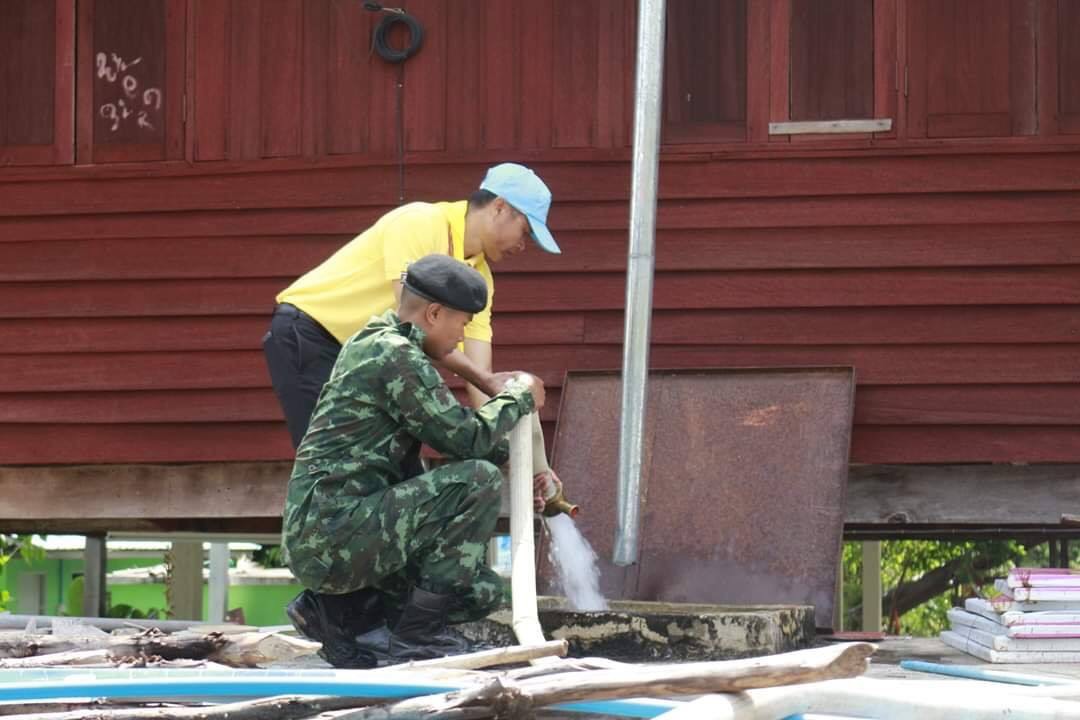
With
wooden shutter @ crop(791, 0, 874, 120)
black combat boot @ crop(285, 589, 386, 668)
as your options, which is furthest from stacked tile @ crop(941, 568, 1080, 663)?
wooden shutter @ crop(791, 0, 874, 120)

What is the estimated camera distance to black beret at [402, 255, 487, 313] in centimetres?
395

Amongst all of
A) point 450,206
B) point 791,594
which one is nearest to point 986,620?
point 791,594

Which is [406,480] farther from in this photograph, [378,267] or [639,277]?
[639,277]

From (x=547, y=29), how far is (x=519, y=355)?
143cm

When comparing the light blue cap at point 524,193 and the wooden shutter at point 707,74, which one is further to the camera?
the wooden shutter at point 707,74

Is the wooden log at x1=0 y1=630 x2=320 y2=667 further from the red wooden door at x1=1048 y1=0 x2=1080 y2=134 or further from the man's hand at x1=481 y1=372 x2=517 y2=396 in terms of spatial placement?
the red wooden door at x1=1048 y1=0 x2=1080 y2=134

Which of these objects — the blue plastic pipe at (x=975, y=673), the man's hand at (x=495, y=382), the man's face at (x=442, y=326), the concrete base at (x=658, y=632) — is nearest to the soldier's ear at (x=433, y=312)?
the man's face at (x=442, y=326)

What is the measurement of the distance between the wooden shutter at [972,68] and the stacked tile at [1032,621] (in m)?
2.39

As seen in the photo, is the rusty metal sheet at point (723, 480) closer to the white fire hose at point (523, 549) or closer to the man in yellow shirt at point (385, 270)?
the man in yellow shirt at point (385, 270)

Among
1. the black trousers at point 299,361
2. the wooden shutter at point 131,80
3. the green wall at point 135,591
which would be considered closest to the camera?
the black trousers at point 299,361

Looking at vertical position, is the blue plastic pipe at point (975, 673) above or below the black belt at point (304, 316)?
below

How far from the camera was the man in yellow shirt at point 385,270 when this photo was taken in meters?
4.68

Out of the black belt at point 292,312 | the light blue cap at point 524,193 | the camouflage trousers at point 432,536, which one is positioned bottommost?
the camouflage trousers at point 432,536

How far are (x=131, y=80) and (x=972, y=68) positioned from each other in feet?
12.3
